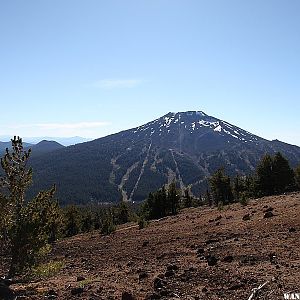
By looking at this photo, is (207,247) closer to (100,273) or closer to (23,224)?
(100,273)

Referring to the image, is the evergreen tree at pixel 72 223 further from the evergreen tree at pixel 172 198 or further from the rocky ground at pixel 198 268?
the rocky ground at pixel 198 268

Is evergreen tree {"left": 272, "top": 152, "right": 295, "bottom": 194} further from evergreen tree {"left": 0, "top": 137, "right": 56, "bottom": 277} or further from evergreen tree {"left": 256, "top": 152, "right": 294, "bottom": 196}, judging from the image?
evergreen tree {"left": 0, "top": 137, "right": 56, "bottom": 277}

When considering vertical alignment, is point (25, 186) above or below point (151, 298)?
above

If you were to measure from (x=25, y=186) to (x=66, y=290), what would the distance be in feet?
18.2

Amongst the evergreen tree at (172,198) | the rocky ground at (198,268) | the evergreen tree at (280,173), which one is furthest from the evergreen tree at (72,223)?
the rocky ground at (198,268)

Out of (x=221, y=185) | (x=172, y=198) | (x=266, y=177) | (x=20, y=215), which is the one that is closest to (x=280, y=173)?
(x=266, y=177)

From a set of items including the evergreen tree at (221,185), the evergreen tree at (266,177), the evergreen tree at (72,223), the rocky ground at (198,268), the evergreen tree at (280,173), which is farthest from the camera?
the evergreen tree at (72,223)

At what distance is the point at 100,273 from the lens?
22.9m

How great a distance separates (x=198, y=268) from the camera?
19203mm

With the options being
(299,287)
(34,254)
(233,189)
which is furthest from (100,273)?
(233,189)

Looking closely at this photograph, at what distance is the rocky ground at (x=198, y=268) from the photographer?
15312mm

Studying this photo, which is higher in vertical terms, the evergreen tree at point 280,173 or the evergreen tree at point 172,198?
the evergreen tree at point 280,173

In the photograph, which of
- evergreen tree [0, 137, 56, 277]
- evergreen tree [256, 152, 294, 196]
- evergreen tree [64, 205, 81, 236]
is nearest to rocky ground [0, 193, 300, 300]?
evergreen tree [0, 137, 56, 277]

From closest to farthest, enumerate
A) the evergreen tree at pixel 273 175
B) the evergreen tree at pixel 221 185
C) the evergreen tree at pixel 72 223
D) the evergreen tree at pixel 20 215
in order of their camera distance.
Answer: the evergreen tree at pixel 20 215
the evergreen tree at pixel 273 175
the evergreen tree at pixel 221 185
the evergreen tree at pixel 72 223
